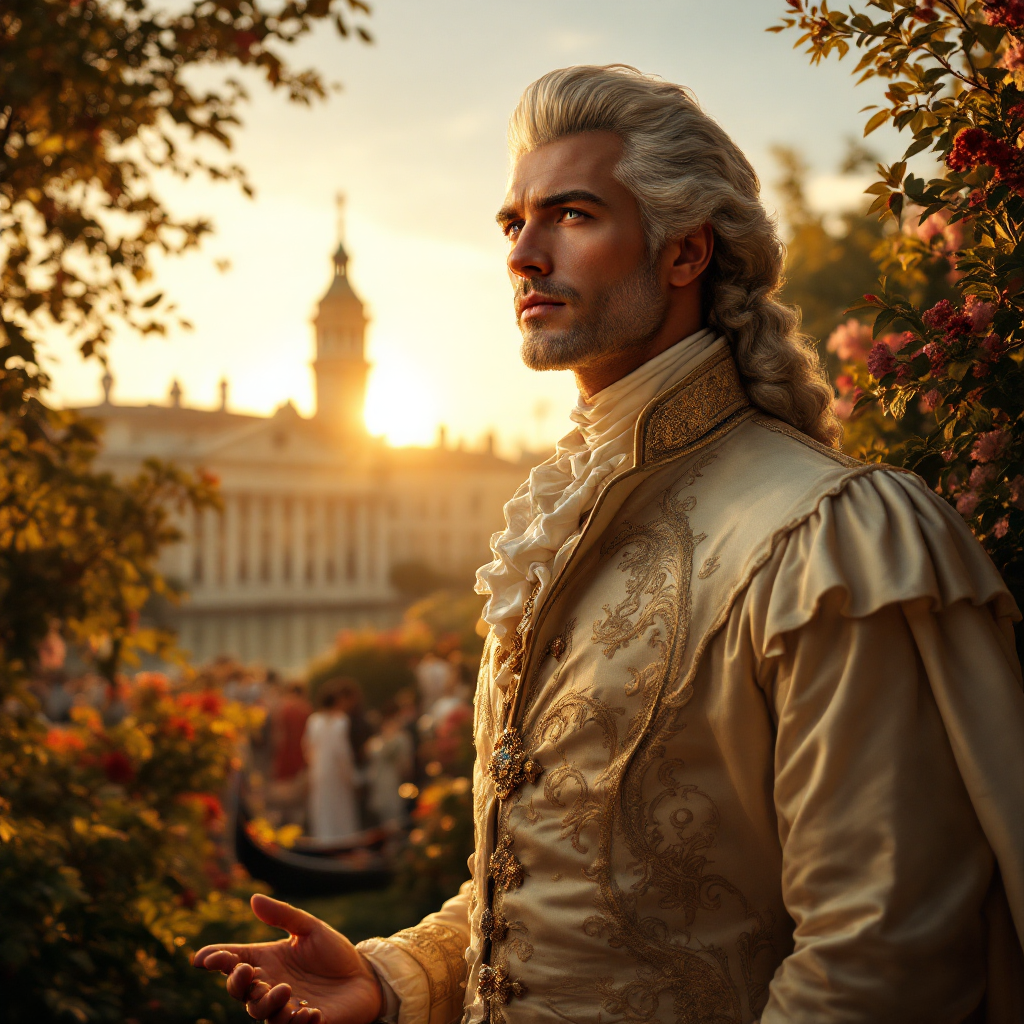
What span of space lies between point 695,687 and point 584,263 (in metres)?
0.69

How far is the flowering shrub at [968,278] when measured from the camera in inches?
61.3

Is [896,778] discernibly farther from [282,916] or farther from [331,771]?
[331,771]

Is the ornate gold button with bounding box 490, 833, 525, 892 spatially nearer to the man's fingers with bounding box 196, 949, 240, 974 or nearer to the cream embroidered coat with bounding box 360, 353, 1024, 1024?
the cream embroidered coat with bounding box 360, 353, 1024, 1024

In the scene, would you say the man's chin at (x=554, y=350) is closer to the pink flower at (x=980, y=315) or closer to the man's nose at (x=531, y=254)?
the man's nose at (x=531, y=254)

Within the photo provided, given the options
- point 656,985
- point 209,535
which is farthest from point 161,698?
point 209,535

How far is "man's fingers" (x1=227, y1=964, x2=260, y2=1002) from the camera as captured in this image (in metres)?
1.47

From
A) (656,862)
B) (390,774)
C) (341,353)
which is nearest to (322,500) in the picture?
(341,353)

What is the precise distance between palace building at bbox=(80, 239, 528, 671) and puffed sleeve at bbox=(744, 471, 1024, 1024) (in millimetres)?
46228

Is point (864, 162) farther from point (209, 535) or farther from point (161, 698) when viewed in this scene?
point (209, 535)

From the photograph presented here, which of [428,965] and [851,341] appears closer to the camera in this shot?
[428,965]

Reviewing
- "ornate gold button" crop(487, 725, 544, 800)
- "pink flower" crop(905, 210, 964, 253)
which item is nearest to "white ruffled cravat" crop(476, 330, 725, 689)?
"ornate gold button" crop(487, 725, 544, 800)

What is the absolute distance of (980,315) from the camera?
1608 mm

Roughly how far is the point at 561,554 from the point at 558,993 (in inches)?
24.5

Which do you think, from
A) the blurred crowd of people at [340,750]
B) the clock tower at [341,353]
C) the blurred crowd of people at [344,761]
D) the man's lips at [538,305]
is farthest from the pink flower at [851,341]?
the clock tower at [341,353]
